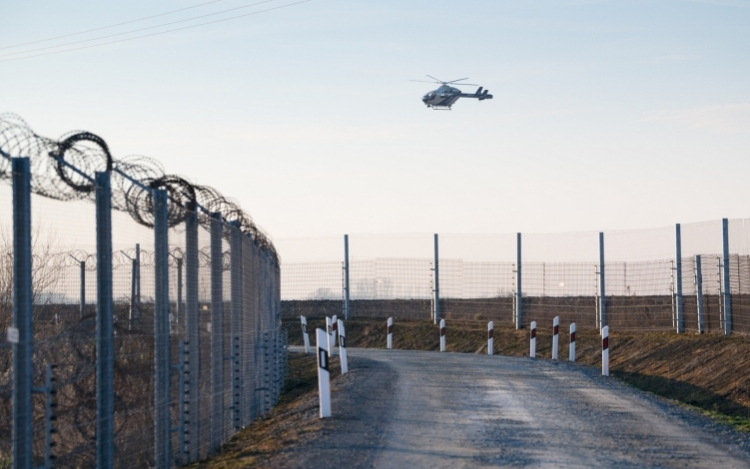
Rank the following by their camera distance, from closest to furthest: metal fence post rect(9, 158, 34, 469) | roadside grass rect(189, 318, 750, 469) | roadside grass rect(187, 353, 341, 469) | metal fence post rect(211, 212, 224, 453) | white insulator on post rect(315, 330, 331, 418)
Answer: metal fence post rect(9, 158, 34, 469), roadside grass rect(187, 353, 341, 469), roadside grass rect(189, 318, 750, 469), metal fence post rect(211, 212, 224, 453), white insulator on post rect(315, 330, 331, 418)

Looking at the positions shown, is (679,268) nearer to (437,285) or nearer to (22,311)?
(437,285)

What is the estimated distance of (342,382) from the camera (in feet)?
53.9

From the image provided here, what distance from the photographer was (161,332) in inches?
348

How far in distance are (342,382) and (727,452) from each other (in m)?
8.16

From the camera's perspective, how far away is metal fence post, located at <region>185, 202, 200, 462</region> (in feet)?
31.9

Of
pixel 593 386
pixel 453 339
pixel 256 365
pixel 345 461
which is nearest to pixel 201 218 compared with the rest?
pixel 345 461

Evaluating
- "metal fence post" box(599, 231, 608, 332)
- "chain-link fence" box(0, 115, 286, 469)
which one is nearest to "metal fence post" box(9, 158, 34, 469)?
"chain-link fence" box(0, 115, 286, 469)

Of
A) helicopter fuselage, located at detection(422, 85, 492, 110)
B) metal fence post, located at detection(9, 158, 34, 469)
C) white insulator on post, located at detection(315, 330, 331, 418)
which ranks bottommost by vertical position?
white insulator on post, located at detection(315, 330, 331, 418)

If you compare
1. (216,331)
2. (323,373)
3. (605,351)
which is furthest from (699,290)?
(216,331)

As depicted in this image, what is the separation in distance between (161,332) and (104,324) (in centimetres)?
146

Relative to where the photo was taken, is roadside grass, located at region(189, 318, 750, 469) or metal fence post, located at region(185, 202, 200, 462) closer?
metal fence post, located at region(185, 202, 200, 462)

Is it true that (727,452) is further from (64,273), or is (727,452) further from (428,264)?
(428,264)

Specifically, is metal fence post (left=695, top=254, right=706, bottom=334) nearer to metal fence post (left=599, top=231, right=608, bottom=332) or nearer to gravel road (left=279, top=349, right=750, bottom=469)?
metal fence post (left=599, top=231, right=608, bottom=332)

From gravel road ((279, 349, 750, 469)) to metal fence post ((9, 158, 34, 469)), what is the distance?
110 inches
